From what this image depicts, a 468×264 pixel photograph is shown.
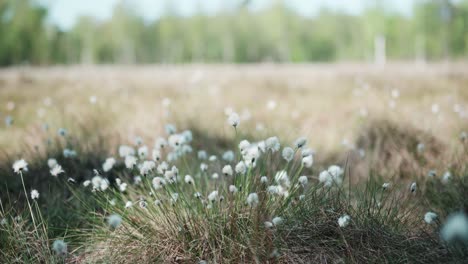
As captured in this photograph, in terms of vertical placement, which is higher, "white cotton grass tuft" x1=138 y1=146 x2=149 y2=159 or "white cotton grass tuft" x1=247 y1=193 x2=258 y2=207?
"white cotton grass tuft" x1=138 y1=146 x2=149 y2=159

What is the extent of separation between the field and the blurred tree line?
3103 centimetres

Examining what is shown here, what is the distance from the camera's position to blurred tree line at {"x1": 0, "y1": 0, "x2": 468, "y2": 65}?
33.8 meters

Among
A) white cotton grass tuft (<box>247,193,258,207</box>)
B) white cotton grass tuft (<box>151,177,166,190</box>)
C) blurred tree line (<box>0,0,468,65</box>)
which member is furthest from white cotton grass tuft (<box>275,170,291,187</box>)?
blurred tree line (<box>0,0,468,65</box>)

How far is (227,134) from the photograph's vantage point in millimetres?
3990

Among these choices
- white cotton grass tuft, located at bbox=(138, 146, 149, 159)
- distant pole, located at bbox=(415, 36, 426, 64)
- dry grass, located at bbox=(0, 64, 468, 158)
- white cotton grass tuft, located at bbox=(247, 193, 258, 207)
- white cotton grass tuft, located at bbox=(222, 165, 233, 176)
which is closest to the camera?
white cotton grass tuft, located at bbox=(247, 193, 258, 207)

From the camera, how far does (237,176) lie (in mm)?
1976

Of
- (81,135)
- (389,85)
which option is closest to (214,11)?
(389,85)

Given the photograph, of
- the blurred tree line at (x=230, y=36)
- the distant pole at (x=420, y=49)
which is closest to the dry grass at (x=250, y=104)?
the blurred tree line at (x=230, y=36)

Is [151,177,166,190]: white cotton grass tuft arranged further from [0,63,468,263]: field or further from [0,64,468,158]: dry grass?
[0,64,468,158]: dry grass

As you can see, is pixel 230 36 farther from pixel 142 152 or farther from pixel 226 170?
pixel 226 170

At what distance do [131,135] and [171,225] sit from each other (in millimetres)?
2145

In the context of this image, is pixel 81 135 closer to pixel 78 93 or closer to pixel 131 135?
pixel 131 135

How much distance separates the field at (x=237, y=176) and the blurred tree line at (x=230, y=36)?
1222 inches

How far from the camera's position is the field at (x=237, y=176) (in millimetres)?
1686
